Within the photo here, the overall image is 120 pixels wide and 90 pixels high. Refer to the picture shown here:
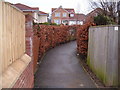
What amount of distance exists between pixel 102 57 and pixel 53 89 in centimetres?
209

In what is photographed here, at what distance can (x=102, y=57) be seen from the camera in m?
6.62

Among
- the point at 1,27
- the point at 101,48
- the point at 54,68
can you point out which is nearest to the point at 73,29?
the point at 54,68

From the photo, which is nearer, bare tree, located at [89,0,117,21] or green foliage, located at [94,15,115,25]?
green foliage, located at [94,15,115,25]

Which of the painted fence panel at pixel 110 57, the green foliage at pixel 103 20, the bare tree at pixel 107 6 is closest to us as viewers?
the painted fence panel at pixel 110 57

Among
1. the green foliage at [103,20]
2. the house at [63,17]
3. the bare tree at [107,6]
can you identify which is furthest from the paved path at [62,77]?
the house at [63,17]

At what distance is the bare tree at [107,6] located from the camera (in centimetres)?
1761

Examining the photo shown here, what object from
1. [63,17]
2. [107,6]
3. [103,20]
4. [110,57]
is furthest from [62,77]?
[63,17]

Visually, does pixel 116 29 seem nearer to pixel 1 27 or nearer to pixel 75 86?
pixel 75 86

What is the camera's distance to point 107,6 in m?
18.4

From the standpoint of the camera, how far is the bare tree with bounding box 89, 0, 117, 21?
17612mm

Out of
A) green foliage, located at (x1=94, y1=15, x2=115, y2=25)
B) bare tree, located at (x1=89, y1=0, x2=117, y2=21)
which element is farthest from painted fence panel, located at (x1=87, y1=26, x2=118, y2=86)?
bare tree, located at (x1=89, y1=0, x2=117, y2=21)

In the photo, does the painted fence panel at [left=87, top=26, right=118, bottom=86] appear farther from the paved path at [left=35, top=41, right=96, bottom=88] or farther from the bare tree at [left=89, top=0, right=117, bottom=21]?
the bare tree at [left=89, top=0, right=117, bottom=21]

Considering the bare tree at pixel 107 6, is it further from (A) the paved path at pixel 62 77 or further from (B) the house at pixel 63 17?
→ (B) the house at pixel 63 17

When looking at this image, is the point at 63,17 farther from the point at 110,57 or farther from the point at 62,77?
the point at 110,57
